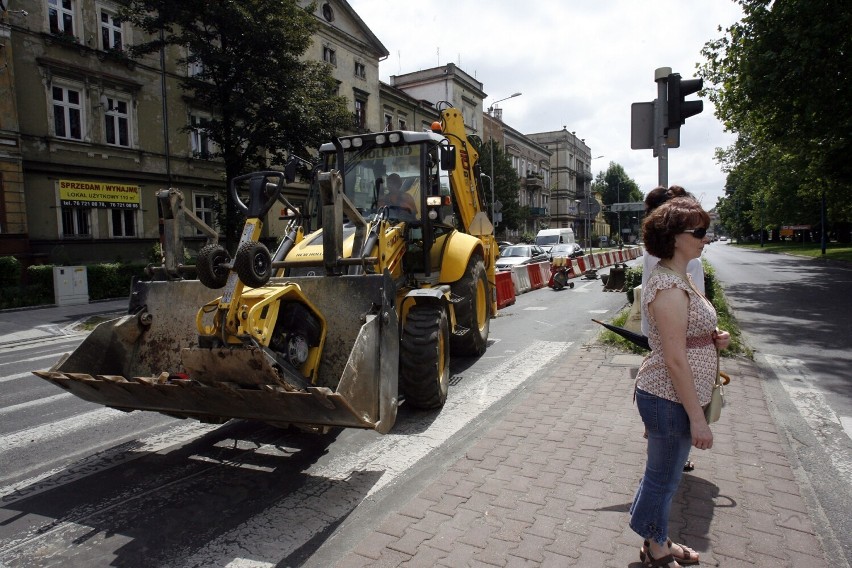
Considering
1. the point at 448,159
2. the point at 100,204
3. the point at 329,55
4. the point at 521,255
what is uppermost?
the point at 329,55

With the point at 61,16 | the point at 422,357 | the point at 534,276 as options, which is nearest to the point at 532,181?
the point at 534,276

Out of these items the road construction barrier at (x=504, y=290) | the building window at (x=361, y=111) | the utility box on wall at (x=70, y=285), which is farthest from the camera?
the building window at (x=361, y=111)

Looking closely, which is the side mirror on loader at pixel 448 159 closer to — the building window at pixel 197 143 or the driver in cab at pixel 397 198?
the driver in cab at pixel 397 198

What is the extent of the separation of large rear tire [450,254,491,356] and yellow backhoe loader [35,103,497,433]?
32 mm

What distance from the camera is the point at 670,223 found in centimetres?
279

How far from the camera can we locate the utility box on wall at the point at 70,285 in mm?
16672

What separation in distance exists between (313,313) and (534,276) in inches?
587

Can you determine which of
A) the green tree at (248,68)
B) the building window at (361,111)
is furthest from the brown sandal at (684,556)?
the building window at (361,111)

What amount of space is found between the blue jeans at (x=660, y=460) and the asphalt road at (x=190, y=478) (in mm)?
1745

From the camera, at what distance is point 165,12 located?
59.7 ft

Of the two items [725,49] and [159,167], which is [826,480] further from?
[159,167]

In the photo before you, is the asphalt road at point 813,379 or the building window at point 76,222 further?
the building window at point 76,222

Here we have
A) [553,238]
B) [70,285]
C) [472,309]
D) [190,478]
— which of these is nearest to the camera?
[190,478]

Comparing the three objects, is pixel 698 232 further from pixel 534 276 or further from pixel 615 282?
pixel 534 276
